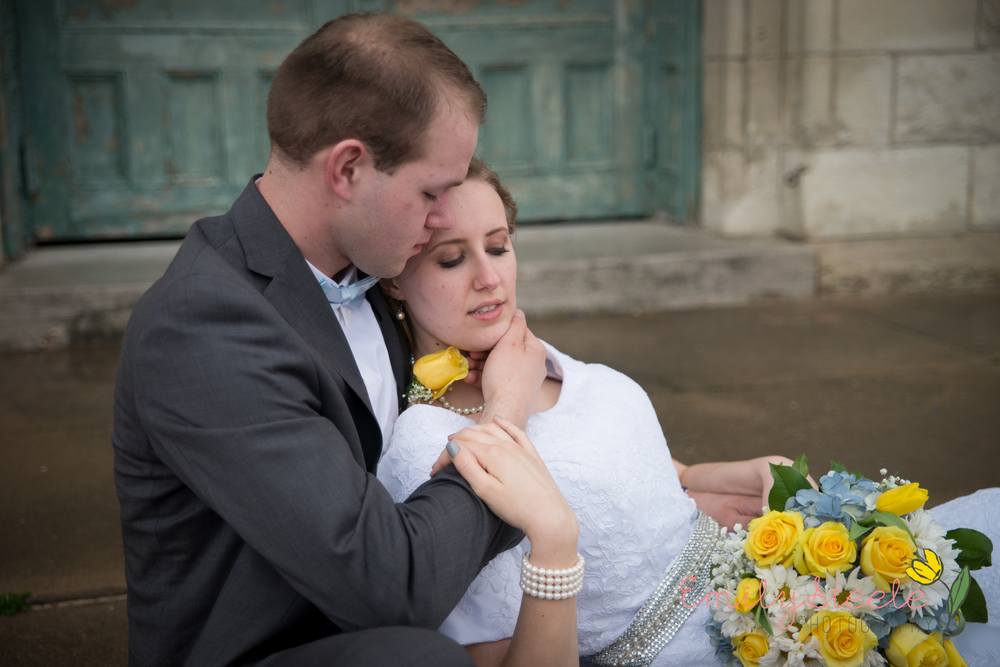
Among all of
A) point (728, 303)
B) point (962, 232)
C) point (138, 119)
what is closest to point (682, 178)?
point (728, 303)

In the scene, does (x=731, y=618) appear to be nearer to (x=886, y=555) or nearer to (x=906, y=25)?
(x=886, y=555)

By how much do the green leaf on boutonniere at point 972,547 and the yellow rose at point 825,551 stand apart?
0.76ft

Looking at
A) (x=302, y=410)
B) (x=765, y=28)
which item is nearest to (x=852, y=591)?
(x=302, y=410)

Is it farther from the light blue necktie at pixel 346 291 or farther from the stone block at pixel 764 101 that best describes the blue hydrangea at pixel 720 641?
the stone block at pixel 764 101

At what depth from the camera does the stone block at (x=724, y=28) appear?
5859 millimetres

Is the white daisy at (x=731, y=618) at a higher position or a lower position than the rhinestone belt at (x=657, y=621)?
higher

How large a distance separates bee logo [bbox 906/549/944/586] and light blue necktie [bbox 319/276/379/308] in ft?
3.81

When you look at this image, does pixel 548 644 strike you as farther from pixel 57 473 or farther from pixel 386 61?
pixel 57 473

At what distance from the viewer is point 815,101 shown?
568cm

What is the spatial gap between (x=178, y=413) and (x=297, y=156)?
55 centimetres

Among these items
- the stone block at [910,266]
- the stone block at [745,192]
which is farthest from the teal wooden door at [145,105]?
the stone block at [910,266]

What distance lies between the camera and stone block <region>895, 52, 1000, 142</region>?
5707mm

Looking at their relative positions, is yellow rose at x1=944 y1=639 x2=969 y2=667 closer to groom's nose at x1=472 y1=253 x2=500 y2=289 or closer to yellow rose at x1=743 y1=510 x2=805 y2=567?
yellow rose at x1=743 y1=510 x2=805 y2=567

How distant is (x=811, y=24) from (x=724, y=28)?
59 cm
